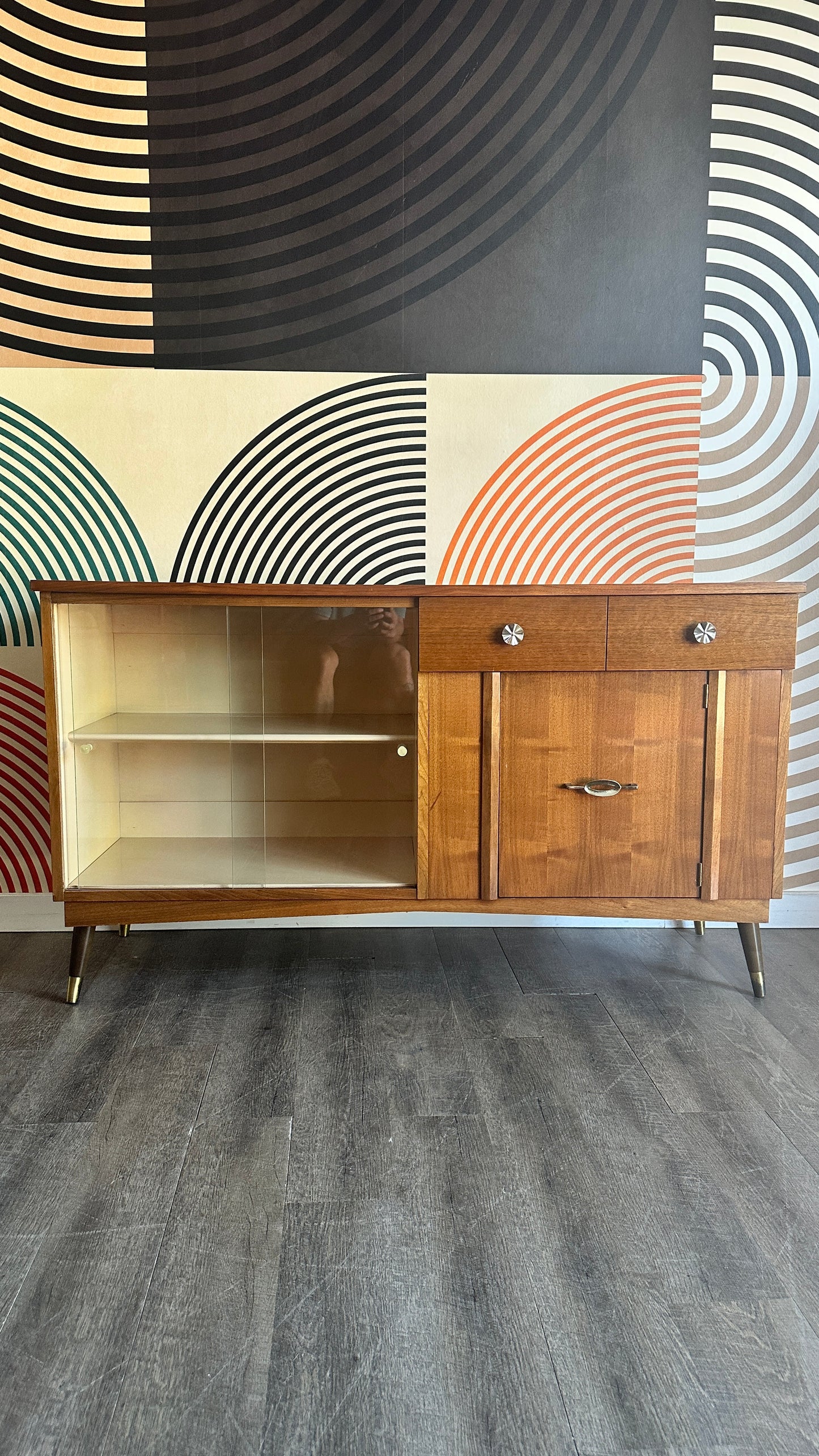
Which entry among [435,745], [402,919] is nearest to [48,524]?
[435,745]

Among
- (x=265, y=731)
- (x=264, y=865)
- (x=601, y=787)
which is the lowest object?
(x=264, y=865)

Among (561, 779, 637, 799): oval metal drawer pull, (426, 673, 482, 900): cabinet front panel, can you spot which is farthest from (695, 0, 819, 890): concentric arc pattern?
(426, 673, 482, 900): cabinet front panel

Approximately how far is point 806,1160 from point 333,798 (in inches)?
45.3

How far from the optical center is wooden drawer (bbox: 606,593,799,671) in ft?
6.73

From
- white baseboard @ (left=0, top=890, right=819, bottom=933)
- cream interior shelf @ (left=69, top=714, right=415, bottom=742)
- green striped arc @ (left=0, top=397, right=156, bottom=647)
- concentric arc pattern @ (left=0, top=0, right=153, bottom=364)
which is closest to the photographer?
cream interior shelf @ (left=69, top=714, right=415, bottom=742)

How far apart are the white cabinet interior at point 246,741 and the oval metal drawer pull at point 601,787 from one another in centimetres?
35

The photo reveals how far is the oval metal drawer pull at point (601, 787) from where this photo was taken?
2.10 m

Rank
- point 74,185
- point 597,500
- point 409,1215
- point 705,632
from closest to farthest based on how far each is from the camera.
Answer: point 409,1215 < point 705,632 < point 74,185 < point 597,500

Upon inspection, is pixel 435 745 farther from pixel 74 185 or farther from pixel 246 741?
pixel 74 185

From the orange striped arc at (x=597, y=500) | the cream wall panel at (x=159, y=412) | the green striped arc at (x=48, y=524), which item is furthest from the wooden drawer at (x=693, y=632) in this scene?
the green striped arc at (x=48, y=524)

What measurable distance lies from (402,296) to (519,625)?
99cm

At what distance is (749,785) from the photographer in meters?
2.11

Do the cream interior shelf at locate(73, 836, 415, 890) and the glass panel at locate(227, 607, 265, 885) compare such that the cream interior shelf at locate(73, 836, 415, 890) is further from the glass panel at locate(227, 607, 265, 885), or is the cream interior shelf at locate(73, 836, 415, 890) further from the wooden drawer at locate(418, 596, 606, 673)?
the wooden drawer at locate(418, 596, 606, 673)

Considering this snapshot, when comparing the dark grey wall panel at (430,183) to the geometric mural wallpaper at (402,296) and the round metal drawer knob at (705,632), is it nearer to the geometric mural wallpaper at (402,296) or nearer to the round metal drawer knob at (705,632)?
the geometric mural wallpaper at (402,296)
